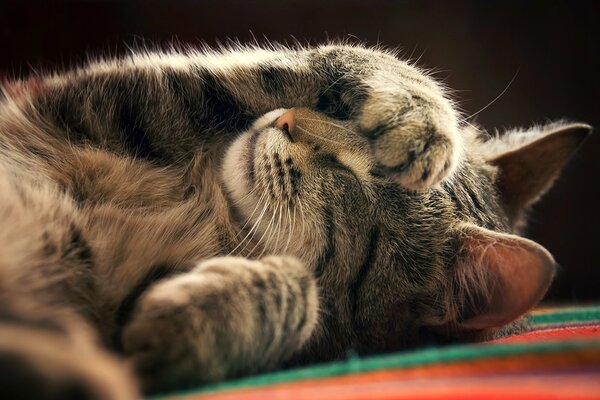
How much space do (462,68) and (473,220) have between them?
1.38 m

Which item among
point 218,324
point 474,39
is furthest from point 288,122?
point 474,39

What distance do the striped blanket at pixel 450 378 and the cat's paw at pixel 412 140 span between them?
0.35 meters

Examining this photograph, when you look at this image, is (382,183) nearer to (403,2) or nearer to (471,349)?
(471,349)

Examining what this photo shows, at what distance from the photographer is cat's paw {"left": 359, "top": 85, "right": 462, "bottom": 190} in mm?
953

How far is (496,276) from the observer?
1.01m

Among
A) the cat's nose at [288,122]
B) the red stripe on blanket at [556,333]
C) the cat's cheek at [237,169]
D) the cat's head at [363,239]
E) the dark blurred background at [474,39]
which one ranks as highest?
the dark blurred background at [474,39]

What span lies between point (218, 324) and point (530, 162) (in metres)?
0.84

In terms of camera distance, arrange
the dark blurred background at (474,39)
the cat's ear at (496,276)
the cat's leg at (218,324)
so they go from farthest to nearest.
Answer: the dark blurred background at (474,39) < the cat's ear at (496,276) < the cat's leg at (218,324)

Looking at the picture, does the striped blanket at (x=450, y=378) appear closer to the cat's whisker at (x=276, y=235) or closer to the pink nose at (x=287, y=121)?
the cat's whisker at (x=276, y=235)

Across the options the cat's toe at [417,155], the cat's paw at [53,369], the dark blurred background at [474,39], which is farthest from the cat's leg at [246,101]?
the dark blurred background at [474,39]

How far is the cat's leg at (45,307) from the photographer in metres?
0.51

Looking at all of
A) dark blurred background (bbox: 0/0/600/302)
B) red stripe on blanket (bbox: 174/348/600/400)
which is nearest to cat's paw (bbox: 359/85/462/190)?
red stripe on blanket (bbox: 174/348/600/400)

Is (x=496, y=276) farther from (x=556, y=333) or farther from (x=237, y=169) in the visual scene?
(x=237, y=169)

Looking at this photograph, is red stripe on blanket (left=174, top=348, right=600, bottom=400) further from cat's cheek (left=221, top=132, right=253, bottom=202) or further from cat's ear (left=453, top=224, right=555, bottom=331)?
cat's cheek (left=221, top=132, right=253, bottom=202)
